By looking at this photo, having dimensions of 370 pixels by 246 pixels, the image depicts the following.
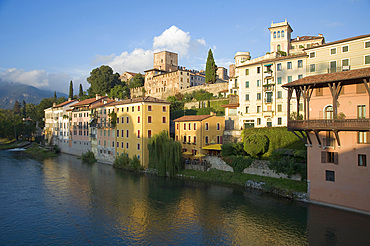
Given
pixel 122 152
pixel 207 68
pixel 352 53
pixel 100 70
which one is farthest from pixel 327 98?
pixel 100 70

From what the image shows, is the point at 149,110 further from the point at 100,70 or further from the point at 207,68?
the point at 100,70

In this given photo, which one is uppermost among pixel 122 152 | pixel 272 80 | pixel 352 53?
pixel 352 53

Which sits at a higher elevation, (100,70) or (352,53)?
(100,70)

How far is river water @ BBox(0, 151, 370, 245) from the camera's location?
17.6 m

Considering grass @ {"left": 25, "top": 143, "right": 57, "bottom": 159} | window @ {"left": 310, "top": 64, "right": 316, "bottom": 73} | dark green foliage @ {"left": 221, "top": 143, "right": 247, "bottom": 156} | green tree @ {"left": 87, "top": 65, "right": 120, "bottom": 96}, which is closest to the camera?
dark green foliage @ {"left": 221, "top": 143, "right": 247, "bottom": 156}

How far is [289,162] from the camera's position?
27.0 meters

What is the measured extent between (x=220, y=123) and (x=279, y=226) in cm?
2344

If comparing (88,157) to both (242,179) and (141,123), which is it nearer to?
(141,123)

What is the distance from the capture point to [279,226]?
19.3 m

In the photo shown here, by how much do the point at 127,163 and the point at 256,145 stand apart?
2146 cm

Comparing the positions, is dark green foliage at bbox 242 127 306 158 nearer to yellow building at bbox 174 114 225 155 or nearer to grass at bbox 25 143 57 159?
yellow building at bbox 174 114 225 155

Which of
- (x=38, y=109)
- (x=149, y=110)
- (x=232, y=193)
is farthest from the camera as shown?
(x=38, y=109)

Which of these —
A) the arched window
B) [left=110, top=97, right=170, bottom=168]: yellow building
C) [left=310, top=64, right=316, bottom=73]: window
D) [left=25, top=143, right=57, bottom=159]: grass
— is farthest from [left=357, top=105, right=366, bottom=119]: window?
[left=25, top=143, right=57, bottom=159]: grass

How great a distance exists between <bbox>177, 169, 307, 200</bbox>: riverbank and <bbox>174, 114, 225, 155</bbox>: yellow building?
5.22 meters
